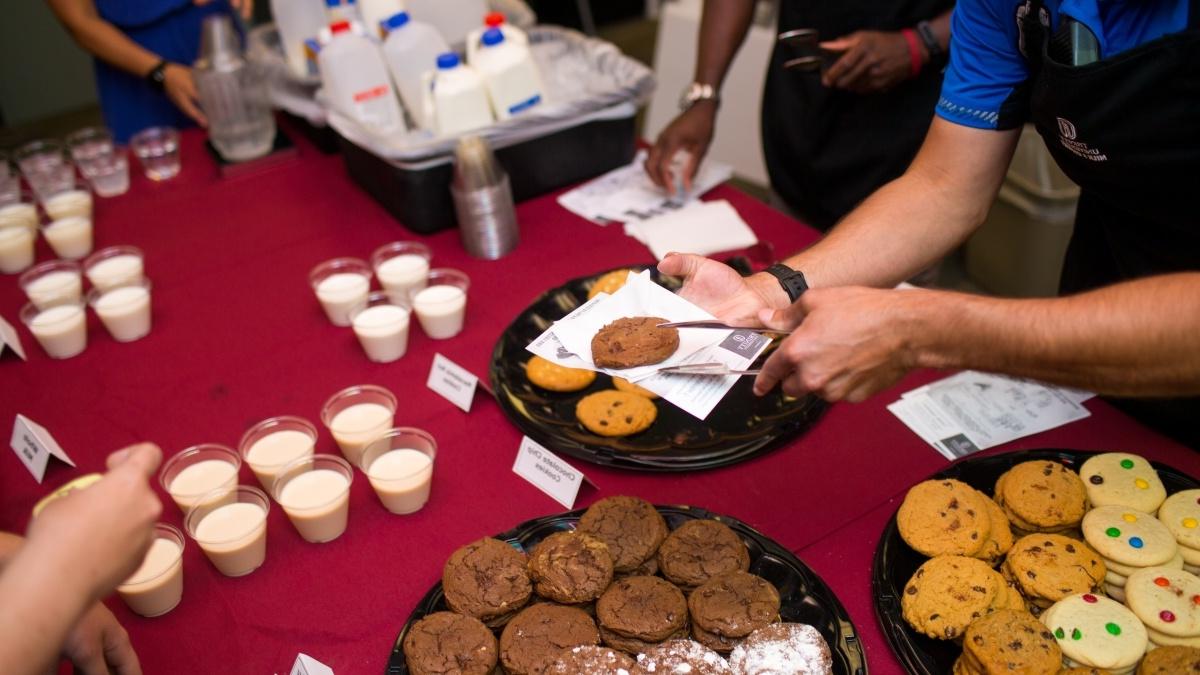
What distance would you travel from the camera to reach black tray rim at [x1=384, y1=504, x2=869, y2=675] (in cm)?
126

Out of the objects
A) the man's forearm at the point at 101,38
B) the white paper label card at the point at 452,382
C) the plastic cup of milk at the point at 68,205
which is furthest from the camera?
the man's forearm at the point at 101,38

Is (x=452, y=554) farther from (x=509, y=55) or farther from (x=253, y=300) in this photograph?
(x=509, y=55)

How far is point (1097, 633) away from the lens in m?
1.24

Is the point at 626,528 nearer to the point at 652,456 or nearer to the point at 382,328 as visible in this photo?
the point at 652,456

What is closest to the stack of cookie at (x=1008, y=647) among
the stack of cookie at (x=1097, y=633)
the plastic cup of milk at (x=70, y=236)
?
the stack of cookie at (x=1097, y=633)

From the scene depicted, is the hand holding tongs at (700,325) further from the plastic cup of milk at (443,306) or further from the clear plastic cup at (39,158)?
the clear plastic cup at (39,158)

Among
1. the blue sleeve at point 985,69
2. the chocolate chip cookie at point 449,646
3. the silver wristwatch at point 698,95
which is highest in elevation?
the blue sleeve at point 985,69

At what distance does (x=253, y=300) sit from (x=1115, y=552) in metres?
2.02

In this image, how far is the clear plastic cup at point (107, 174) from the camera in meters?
2.90

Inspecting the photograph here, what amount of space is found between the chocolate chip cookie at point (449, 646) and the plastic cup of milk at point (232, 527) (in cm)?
38

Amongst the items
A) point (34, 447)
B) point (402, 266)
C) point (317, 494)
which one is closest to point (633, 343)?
point (317, 494)

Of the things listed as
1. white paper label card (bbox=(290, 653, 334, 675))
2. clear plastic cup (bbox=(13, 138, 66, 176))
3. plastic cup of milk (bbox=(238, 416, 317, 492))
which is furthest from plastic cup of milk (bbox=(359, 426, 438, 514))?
clear plastic cup (bbox=(13, 138, 66, 176))

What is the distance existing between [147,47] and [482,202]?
74.0 inches

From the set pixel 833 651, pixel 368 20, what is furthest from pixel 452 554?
pixel 368 20
